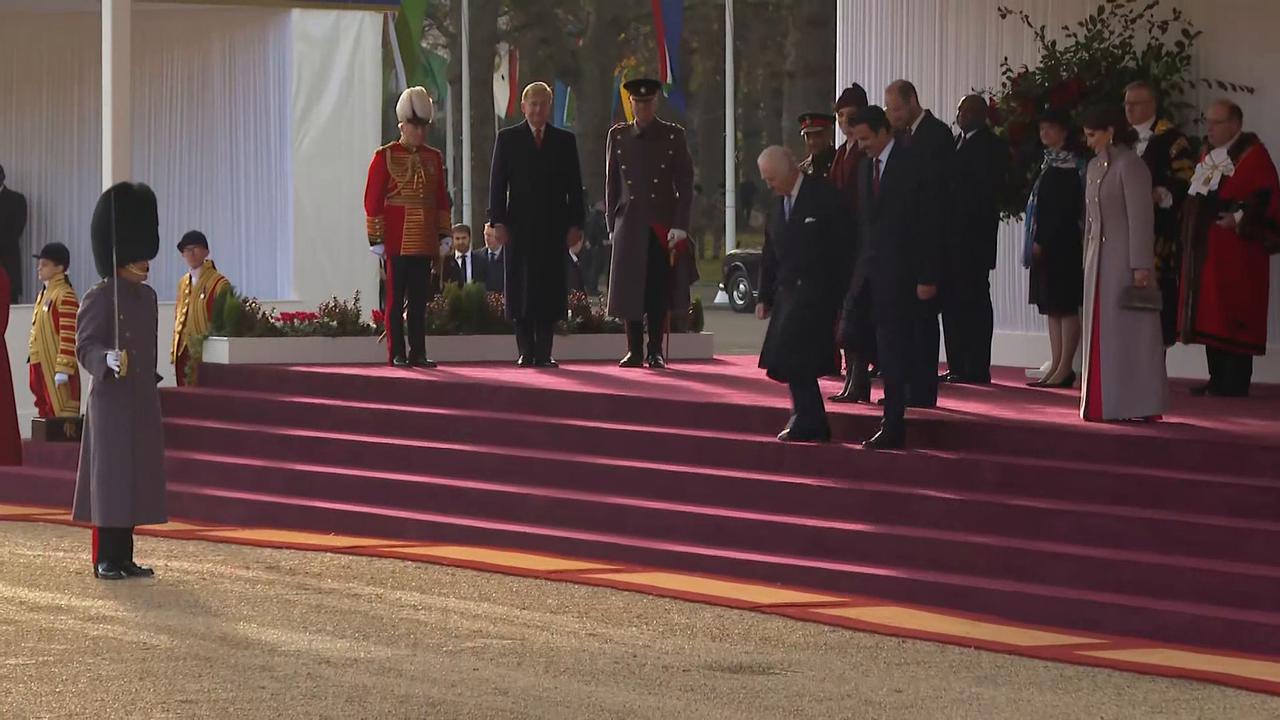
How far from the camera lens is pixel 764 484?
1073 centimetres

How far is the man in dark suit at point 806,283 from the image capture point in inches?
420

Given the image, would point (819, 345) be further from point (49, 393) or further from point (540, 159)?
point (49, 393)

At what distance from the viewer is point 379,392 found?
13078 mm

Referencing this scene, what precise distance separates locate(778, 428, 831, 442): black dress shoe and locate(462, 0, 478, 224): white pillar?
82.0 ft

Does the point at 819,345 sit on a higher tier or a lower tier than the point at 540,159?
lower

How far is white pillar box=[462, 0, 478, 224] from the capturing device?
35.9m

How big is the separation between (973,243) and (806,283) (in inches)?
92.1

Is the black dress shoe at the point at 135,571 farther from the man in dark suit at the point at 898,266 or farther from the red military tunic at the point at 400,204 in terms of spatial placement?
the red military tunic at the point at 400,204

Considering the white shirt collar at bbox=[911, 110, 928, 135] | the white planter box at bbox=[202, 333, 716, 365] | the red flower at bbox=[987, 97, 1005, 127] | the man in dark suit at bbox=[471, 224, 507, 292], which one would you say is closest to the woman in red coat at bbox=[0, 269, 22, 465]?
the white planter box at bbox=[202, 333, 716, 365]

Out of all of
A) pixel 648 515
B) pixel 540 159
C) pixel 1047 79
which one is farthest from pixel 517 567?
pixel 1047 79

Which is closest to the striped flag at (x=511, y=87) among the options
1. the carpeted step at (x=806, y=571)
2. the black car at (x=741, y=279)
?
the black car at (x=741, y=279)

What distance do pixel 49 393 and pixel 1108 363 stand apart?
6.75m

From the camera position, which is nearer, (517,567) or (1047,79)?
(517,567)

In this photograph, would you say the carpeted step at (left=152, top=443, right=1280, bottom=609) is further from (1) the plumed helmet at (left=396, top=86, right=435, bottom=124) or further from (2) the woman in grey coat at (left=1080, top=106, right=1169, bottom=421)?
(1) the plumed helmet at (left=396, top=86, right=435, bottom=124)
